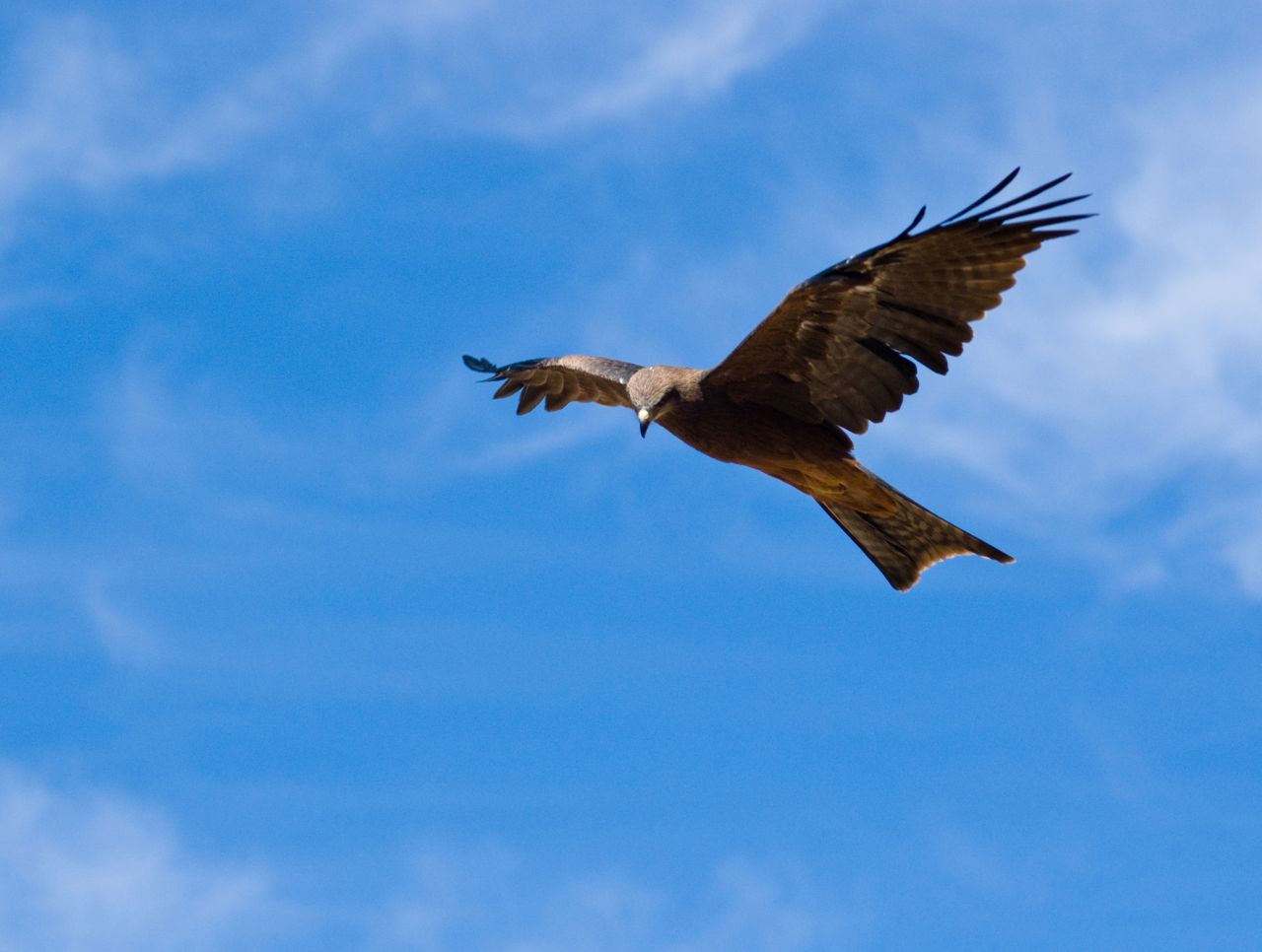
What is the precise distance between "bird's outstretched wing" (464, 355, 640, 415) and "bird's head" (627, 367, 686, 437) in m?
2.13

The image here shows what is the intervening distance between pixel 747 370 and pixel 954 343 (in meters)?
1.29

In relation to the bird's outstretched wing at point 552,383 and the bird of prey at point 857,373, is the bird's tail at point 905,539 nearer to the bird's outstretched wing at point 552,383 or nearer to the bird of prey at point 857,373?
the bird of prey at point 857,373

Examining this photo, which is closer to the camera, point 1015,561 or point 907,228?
point 907,228

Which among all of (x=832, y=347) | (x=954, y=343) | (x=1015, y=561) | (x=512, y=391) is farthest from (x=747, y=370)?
(x=512, y=391)

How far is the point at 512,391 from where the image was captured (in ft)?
46.9

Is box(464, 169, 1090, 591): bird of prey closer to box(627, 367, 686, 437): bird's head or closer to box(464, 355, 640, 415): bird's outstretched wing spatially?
box(627, 367, 686, 437): bird's head

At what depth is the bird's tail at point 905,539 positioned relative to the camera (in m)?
11.3

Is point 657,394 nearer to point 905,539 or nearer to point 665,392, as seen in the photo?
point 665,392

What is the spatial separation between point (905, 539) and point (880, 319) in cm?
193

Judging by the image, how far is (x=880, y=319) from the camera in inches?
404

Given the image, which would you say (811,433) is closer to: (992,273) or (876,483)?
(876,483)

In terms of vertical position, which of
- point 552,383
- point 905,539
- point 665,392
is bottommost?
point 905,539

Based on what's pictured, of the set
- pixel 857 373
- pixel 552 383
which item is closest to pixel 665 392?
pixel 857 373

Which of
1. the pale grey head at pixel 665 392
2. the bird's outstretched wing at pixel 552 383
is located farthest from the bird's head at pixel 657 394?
the bird's outstretched wing at pixel 552 383
